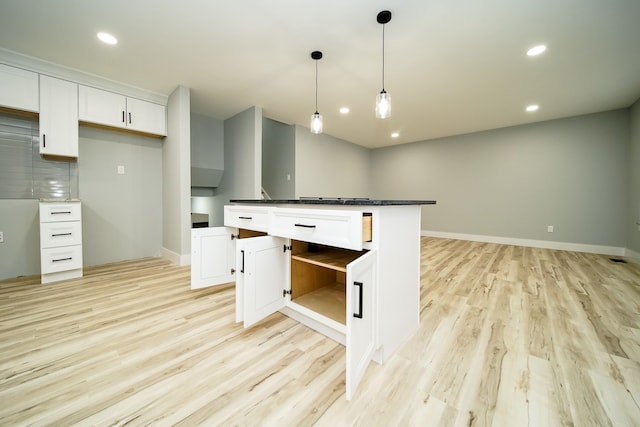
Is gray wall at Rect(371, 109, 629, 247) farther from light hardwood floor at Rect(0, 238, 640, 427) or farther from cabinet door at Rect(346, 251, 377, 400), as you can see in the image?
cabinet door at Rect(346, 251, 377, 400)

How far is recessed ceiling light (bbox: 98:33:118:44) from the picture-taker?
81.9 inches

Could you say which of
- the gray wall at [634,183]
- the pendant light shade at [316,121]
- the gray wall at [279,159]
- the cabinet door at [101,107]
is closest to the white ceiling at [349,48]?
the cabinet door at [101,107]

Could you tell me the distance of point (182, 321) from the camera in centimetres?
162

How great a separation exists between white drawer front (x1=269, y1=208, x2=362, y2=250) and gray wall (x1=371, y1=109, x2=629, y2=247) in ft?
16.3

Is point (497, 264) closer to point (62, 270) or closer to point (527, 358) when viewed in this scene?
point (527, 358)

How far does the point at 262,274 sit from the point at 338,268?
0.52m

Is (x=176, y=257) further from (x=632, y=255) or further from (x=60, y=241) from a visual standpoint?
(x=632, y=255)

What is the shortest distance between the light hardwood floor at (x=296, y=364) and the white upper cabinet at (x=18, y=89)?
1.86 m

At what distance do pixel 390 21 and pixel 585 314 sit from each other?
2736mm

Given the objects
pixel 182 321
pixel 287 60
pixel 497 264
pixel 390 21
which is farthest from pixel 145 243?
pixel 497 264

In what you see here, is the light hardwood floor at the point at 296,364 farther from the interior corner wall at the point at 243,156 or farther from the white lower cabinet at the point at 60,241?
the interior corner wall at the point at 243,156

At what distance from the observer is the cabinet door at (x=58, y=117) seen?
2.49 meters

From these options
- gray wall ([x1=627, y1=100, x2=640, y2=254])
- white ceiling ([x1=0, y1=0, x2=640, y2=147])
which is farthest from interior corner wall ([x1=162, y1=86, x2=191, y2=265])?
gray wall ([x1=627, y1=100, x2=640, y2=254])

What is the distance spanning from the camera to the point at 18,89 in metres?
2.36
